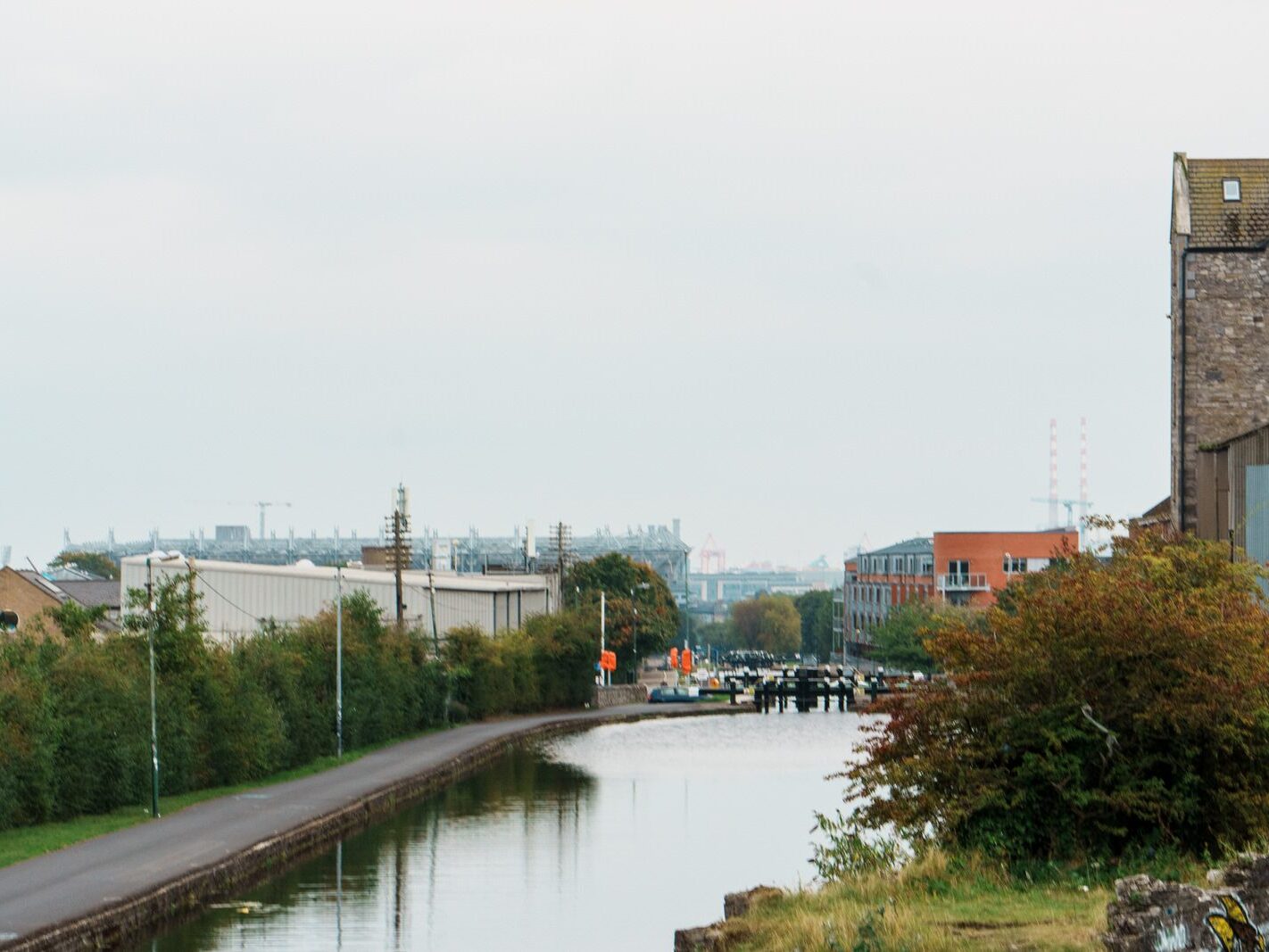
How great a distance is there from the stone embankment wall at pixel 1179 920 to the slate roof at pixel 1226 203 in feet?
111

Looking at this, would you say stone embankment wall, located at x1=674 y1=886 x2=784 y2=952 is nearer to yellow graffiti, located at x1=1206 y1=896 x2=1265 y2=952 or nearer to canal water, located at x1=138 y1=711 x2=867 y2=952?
canal water, located at x1=138 y1=711 x2=867 y2=952

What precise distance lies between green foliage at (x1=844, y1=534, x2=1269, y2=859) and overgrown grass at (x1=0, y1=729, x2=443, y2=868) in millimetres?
12227

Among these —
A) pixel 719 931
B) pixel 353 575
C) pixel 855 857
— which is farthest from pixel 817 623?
pixel 719 931

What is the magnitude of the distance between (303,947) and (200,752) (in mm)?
15178

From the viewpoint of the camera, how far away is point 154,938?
2089 centimetres

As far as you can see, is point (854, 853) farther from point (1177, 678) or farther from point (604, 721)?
point (604, 721)

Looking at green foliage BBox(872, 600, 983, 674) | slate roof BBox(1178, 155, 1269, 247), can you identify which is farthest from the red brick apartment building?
slate roof BBox(1178, 155, 1269, 247)

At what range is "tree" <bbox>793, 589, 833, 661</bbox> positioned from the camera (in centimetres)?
16725

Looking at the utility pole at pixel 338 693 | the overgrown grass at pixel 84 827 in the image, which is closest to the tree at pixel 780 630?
the utility pole at pixel 338 693

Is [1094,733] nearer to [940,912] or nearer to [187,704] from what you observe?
[940,912]

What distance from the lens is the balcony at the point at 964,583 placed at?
114 m

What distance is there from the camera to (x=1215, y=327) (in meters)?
→ 42.7

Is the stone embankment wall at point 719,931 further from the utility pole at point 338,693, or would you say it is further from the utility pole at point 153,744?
the utility pole at point 338,693

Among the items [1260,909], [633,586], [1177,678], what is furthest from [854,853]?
[633,586]
